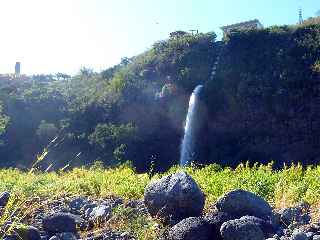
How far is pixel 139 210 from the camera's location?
6.57 metres

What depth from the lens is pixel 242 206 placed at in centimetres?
570

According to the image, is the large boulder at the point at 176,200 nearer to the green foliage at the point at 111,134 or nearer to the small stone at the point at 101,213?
the small stone at the point at 101,213

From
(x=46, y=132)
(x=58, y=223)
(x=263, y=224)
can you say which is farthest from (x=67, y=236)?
(x=46, y=132)

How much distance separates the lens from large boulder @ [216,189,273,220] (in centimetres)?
567

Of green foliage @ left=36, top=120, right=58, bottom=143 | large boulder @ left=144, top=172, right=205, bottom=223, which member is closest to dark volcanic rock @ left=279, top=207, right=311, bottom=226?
large boulder @ left=144, top=172, right=205, bottom=223

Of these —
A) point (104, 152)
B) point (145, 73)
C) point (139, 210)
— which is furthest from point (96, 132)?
point (139, 210)

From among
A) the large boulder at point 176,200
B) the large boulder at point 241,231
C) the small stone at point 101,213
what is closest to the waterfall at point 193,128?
the small stone at point 101,213

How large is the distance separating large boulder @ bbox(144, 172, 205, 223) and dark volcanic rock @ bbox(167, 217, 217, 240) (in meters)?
0.44

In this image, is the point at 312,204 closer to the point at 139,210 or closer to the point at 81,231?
the point at 139,210

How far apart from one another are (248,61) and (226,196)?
24429mm

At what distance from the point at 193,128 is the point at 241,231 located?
2251cm

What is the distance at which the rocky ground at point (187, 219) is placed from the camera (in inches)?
205

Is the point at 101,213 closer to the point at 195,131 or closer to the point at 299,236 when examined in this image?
the point at 299,236

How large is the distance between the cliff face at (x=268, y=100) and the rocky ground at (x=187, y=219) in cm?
1802
